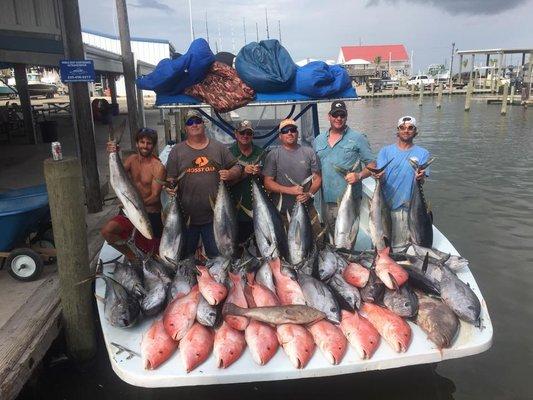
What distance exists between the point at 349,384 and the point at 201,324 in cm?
177

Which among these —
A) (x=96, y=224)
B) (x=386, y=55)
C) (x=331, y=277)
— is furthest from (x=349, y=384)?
(x=386, y=55)

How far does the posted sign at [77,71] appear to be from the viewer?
18.2 feet

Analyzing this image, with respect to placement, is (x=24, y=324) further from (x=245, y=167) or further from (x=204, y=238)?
(x=245, y=167)

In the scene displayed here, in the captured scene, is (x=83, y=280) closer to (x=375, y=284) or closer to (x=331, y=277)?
(x=331, y=277)

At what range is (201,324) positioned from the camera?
314 centimetres

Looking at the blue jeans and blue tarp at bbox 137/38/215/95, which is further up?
blue tarp at bbox 137/38/215/95

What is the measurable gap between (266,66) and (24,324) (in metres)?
3.13

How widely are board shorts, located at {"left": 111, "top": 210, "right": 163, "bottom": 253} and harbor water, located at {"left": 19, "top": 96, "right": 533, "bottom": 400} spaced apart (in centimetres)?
116

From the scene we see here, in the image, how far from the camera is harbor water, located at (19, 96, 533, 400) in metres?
4.04

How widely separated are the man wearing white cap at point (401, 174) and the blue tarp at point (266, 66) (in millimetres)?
1214

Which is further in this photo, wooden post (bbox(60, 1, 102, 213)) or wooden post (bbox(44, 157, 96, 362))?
wooden post (bbox(60, 1, 102, 213))

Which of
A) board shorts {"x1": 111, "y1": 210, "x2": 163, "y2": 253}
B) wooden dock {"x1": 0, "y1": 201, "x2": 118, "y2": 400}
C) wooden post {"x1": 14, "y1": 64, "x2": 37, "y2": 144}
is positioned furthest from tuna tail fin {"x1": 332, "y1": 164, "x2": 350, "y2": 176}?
wooden post {"x1": 14, "y1": 64, "x2": 37, "y2": 144}

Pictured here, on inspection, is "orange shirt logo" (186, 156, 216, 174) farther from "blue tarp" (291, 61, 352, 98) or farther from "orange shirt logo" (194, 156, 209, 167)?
"blue tarp" (291, 61, 352, 98)

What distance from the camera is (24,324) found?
3.62 metres
